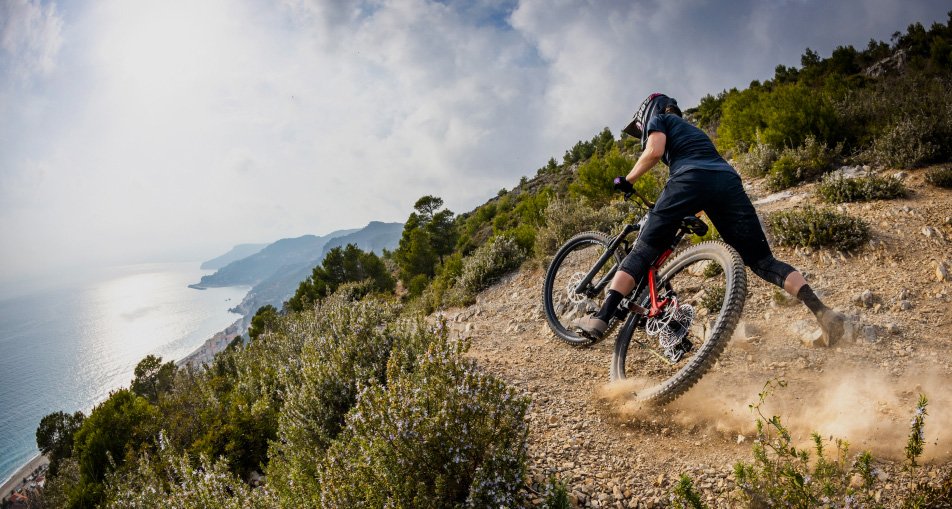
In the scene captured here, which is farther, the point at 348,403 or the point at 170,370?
the point at 170,370

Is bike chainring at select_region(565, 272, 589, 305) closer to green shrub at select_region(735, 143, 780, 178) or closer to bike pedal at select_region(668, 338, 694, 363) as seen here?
bike pedal at select_region(668, 338, 694, 363)

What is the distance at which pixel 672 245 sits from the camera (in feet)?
13.0

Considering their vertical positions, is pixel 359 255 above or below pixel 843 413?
above

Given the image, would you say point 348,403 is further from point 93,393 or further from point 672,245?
point 93,393

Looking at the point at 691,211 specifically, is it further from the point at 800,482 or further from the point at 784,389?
the point at 800,482

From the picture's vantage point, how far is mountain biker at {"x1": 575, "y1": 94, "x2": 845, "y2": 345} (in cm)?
343

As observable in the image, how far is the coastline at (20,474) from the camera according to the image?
121ft

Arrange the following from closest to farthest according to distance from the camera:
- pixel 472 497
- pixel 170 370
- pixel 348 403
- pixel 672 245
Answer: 1. pixel 472 497
2. pixel 672 245
3. pixel 348 403
4. pixel 170 370

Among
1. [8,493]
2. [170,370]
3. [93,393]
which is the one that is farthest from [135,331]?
[170,370]

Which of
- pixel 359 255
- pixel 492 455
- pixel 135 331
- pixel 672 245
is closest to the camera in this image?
pixel 492 455

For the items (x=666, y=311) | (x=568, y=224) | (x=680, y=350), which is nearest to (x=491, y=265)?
A: (x=568, y=224)

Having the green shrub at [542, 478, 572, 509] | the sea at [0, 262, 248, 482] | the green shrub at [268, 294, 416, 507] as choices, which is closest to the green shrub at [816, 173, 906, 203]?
the green shrub at [268, 294, 416, 507]

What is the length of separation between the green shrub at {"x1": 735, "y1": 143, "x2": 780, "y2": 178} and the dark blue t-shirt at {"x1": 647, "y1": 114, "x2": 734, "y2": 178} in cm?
913

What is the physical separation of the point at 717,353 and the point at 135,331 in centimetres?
12596
